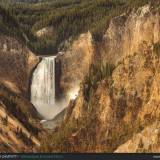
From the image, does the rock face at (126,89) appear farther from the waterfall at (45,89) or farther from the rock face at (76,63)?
the waterfall at (45,89)

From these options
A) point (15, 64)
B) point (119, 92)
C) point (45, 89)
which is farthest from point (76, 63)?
point (15, 64)

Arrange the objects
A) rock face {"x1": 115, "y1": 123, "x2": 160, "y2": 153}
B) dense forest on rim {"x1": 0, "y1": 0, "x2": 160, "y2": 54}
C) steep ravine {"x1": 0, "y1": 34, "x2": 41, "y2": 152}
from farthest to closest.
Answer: dense forest on rim {"x1": 0, "y1": 0, "x2": 160, "y2": 54}, steep ravine {"x1": 0, "y1": 34, "x2": 41, "y2": 152}, rock face {"x1": 115, "y1": 123, "x2": 160, "y2": 153}

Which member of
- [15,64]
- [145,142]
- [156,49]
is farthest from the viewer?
[15,64]

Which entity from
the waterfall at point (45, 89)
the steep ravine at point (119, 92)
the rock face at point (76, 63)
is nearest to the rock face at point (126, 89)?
the steep ravine at point (119, 92)

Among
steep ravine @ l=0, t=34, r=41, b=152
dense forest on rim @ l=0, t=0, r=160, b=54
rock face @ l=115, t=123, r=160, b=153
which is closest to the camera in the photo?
rock face @ l=115, t=123, r=160, b=153

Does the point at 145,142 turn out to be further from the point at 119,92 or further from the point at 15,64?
the point at 15,64

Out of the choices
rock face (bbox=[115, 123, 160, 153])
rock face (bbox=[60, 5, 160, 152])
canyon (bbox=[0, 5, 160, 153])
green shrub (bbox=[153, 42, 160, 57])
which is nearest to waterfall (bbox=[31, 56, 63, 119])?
canyon (bbox=[0, 5, 160, 153])

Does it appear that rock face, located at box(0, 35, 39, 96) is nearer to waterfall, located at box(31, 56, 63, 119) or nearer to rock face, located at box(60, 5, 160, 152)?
waterfall, located at box(31, 56, 63, 119)
